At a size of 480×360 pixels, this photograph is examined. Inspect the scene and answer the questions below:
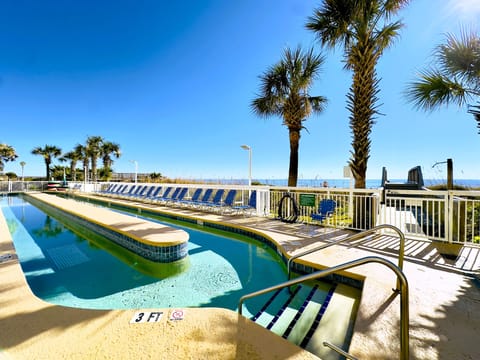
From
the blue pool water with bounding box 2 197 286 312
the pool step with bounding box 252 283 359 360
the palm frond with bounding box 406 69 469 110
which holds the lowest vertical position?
the blue pool water with bounding box 2 197 286 312

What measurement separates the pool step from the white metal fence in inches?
105

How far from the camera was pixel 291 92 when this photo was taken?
8195mm

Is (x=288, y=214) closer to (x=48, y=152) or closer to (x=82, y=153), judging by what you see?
(x=82, y=153)

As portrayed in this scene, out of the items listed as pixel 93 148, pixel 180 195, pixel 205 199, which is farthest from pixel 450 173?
pixel 93 148

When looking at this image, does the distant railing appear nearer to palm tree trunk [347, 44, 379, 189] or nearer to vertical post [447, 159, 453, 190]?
palm tree trunk [347, 44, 379, 189]

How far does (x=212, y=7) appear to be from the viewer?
952cm

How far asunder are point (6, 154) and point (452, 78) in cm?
3983

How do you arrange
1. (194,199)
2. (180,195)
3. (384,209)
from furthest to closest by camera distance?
(180,195)
(194,199)
(384,209)

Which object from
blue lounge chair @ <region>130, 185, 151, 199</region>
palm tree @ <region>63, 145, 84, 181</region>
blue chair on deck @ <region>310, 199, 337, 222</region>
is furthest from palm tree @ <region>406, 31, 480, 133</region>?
palm tree @ <region>63, 145, 84, 181</region>

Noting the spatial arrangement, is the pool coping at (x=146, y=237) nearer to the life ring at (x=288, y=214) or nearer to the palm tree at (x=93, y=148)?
the life ring at (x=288, y=214)

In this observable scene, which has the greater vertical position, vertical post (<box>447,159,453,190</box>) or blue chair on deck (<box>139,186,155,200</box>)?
vertical post (<box>447,159,453,190</box>)

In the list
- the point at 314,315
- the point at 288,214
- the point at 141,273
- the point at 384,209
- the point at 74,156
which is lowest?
the point at 141,273

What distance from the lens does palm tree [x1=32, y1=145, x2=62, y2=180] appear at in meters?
25.9

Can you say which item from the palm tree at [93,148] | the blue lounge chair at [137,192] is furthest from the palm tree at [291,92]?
the palm tree at [93,148]
